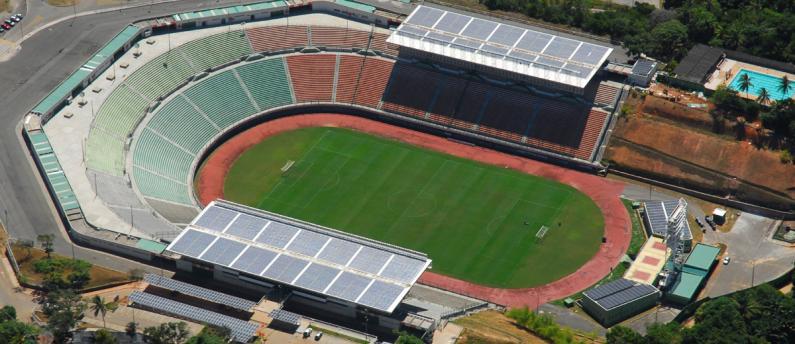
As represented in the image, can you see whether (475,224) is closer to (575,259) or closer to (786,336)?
(575,259)

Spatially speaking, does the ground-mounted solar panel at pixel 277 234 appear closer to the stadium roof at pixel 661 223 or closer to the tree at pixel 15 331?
the tree at pixel 15 331

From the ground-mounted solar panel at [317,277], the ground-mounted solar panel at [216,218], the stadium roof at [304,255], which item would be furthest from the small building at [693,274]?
the ground-mounted solar panel at [216,218]

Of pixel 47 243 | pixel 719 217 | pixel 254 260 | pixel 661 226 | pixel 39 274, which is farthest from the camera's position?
pixel 719 217

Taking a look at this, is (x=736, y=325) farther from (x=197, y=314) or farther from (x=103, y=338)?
(x=103, y=338)

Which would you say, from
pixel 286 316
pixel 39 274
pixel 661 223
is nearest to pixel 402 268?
pixel 286 316

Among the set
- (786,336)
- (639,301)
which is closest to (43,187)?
(639,301)
